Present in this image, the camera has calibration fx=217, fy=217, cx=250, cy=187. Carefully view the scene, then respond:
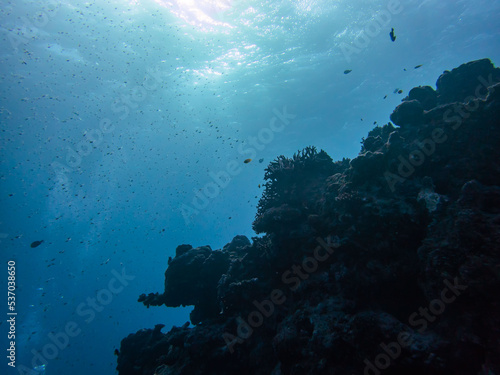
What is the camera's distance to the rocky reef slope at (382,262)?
352 cm

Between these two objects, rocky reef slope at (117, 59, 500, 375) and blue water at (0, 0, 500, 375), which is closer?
rocky reef slope at (117, 59, 500, 375)

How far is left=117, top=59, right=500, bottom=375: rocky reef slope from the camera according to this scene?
3.52 metres

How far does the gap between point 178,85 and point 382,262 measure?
91.6 ft

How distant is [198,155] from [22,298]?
58.4 meters

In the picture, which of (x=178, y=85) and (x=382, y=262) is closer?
(x=382, y=262)

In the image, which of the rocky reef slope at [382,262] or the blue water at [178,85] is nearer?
the rocky reef slope at [382,262]

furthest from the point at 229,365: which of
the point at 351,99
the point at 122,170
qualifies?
the point at 122,170

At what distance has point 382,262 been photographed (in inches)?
198

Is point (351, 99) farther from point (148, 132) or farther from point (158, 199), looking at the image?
point (158, 199)

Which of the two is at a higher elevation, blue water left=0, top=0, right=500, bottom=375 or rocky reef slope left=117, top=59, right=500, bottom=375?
blue water left=0, top=0, right=500, bottom=375

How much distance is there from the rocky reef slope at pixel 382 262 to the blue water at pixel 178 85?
5.71 m

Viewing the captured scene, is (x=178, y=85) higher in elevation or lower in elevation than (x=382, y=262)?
higher

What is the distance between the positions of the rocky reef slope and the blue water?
Answer: 5706mm

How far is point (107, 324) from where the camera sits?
263 ft
